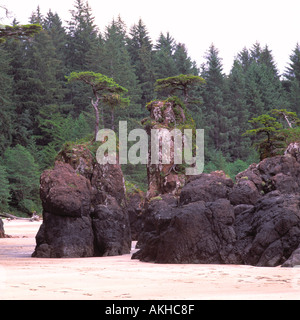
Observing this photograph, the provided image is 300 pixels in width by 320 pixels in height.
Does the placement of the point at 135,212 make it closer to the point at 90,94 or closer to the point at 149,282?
the point at 149,282

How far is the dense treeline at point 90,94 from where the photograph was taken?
44719mm

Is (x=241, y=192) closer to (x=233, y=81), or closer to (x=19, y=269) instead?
(x=19, y=269)

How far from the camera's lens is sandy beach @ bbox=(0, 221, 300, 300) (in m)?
6.32

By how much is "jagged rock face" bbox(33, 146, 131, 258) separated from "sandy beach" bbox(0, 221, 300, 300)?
9.41ft

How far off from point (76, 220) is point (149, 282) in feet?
20.9

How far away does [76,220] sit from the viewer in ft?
45.3

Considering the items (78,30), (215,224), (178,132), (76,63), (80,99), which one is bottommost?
(215,224)

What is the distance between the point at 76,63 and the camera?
203 feet

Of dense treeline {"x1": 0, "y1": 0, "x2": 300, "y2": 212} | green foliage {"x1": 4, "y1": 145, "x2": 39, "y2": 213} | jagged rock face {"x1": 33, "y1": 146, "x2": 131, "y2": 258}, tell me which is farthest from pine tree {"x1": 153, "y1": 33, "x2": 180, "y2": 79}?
jagged rock face {"x1": 33, "y1": 146, "x2": 131, "y2": 258}

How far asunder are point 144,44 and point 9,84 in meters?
21.9

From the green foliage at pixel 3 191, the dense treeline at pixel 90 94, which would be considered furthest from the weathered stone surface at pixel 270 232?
the dense treeline at pixel 90 94

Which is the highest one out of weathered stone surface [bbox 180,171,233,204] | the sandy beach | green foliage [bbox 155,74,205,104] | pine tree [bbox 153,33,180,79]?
pine tree [bbox 153,33,180,79]

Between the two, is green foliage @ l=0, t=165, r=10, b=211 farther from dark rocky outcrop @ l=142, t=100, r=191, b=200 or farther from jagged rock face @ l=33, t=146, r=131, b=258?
jagged rock face @ l=33, t=146, r=131, b=258
